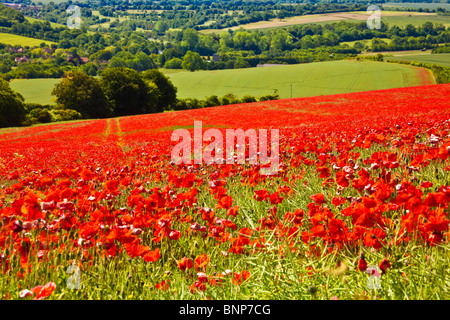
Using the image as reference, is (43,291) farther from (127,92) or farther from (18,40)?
(18,40)

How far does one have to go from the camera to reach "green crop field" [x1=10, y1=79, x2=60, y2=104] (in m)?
80.1

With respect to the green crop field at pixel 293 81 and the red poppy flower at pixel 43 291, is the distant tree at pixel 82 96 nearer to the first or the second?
the green crop field at pixel 293 81

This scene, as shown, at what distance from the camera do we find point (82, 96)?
5997cm

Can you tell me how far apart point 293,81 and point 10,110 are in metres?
57.0

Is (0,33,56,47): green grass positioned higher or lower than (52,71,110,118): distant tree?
higher

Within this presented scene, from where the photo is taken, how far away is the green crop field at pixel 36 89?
263 feet

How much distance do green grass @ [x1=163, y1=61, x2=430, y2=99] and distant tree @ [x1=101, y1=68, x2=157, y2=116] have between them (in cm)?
1587

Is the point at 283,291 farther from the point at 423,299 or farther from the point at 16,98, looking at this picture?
the point at 16,98

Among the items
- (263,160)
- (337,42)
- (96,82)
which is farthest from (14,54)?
(263,160)

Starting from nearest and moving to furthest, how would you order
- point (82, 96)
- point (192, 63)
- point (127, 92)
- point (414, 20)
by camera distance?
point (82, 96) → point (127, 92) → point (192, 63) → point (414, 20)

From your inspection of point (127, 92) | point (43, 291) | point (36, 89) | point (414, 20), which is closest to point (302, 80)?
point (127, 92)

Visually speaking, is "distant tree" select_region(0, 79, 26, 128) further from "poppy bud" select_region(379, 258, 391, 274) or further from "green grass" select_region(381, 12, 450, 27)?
"green grass" select_region(381, 12, 450, 27)

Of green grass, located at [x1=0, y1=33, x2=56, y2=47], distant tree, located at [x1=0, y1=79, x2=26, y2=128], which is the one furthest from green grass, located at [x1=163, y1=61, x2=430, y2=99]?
green grass, located at [x1=0, y1=33, x2=56, y2=47]
